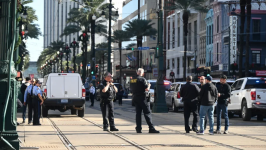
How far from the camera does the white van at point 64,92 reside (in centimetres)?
2780

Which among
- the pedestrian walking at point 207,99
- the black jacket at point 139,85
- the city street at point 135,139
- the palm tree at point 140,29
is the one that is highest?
the palm tree at point 140,29

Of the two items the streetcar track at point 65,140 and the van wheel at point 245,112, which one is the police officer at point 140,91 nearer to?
the streetcar track at point 65,140

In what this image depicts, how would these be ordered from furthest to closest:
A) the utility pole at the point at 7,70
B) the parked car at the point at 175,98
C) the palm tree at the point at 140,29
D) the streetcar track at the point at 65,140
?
the palm tree at the point at 140,29 → the parked car at the point at 175,98 → the streetcar track at the point at 65,140 → the utility pole at the point at 7,70

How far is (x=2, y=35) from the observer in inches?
441

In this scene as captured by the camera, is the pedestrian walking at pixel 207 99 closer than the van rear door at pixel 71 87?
Yes

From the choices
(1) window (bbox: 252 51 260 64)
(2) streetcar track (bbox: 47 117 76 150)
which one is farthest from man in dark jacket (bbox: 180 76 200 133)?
(1) window (bbox: 252 51 260 64)

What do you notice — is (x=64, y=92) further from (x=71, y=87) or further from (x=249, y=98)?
(x=249, y=98)

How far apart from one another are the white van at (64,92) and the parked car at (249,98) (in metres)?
6.81

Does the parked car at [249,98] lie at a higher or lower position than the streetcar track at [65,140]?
higher

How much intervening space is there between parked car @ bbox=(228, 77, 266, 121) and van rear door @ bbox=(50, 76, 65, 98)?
24.9 feet

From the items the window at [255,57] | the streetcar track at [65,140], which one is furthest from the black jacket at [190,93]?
the window at [255,57]

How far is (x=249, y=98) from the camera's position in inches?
972

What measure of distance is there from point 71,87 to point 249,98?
323 inches

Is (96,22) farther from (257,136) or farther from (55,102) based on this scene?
(257,136)
